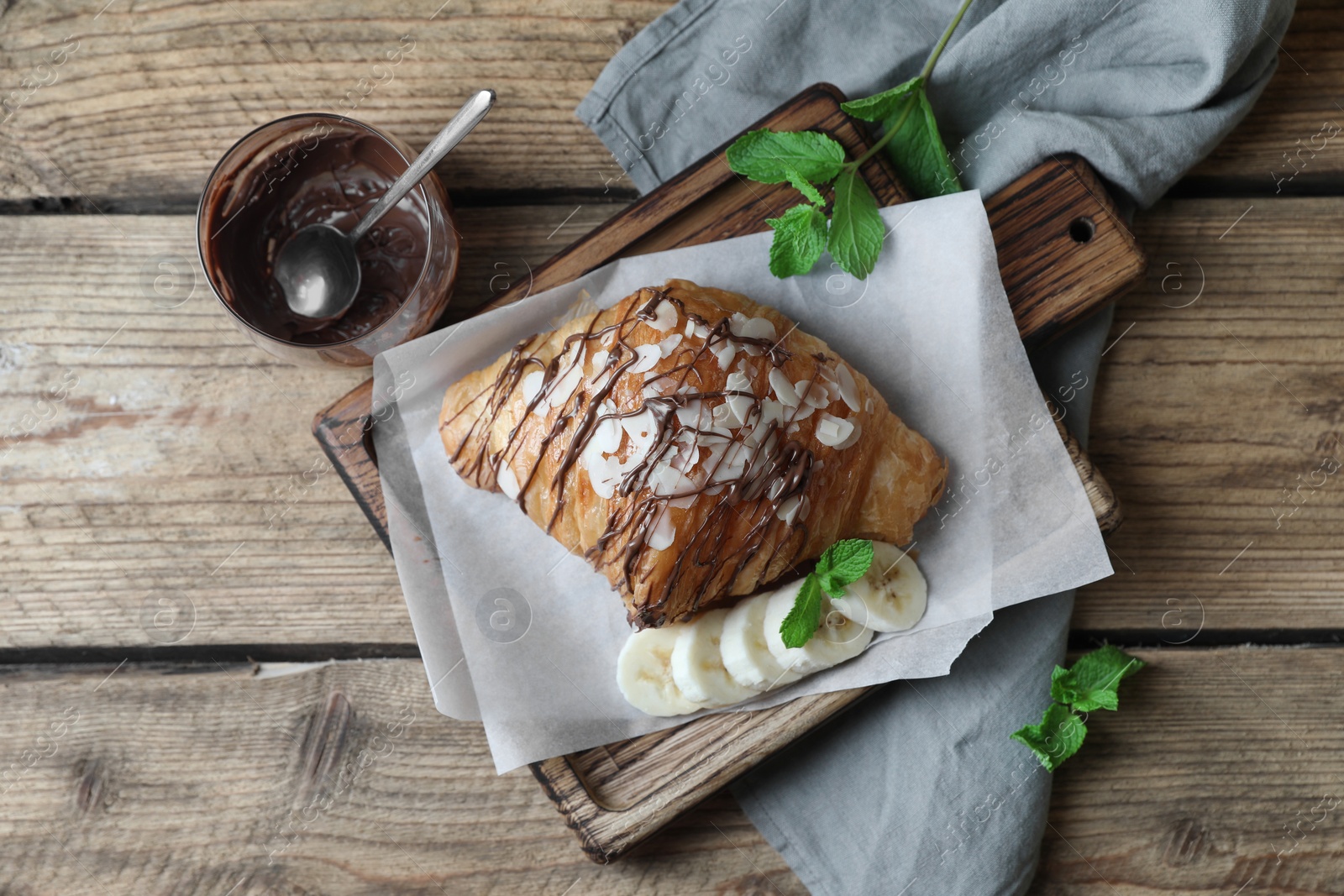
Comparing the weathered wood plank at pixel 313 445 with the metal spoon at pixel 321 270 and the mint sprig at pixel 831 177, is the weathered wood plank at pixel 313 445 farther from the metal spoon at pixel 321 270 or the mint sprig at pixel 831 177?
the mint sprig at pixel 831 177

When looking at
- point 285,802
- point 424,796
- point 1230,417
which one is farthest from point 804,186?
point 285,802

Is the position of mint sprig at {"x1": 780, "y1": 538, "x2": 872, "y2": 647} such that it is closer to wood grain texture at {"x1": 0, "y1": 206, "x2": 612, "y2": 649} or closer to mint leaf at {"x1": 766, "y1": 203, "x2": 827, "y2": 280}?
mint leaf at {"x1": 766, "y1": 203, "x2": 827, "y2": 280}

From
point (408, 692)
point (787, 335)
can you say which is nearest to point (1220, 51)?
point (787, 335)

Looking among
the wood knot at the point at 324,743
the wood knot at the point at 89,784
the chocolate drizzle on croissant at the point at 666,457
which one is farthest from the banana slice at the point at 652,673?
the wood knot at the point at 89,784

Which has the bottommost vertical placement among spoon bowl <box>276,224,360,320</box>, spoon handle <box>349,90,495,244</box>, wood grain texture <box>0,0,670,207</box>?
spoon bowl <box>276,224,360,320</box>

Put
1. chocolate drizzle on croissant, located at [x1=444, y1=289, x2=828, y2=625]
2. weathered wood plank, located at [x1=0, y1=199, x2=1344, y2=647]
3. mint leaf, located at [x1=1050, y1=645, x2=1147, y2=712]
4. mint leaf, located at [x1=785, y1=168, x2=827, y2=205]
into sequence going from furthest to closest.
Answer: weathered wood plank, located at [x1=0, y1=199, x2=1344, y2=647] → mint leaf, located at [x1=1050, y1=645, x2=1147, y2=712] → mint leaf, located at [x1=785, y1=168, x2=827, y2=205] → chocolate drizzle on croissant, located at [x1=444, y1=289, x2=828, y2=625]

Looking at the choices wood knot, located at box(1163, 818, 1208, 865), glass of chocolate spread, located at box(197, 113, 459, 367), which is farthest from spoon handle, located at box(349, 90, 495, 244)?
wood knot, located at box(1163, 818, 1208, 865)
